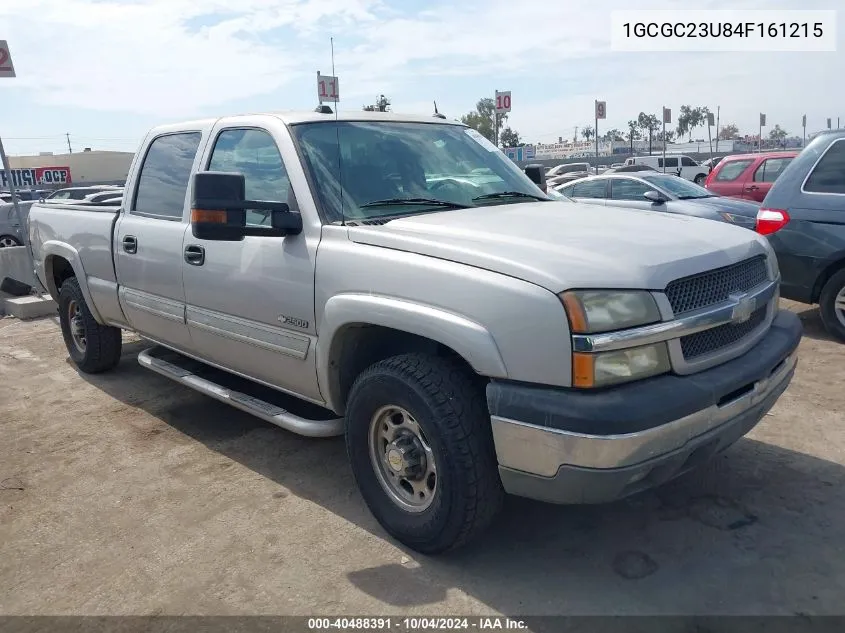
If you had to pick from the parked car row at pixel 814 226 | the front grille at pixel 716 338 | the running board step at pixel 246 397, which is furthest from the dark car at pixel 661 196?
the front grille at pixel 716 338

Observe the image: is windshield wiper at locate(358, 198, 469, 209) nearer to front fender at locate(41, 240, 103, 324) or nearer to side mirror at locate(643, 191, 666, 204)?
front fender at locate(41, 240, 103, 324)

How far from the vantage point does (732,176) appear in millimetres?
13922

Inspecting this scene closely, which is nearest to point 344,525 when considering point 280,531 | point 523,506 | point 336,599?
point 280,531

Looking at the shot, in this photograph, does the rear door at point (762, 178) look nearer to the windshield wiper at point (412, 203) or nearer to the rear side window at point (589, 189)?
the rear side window at point (589, 189)

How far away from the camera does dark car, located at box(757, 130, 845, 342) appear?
19.4 ft

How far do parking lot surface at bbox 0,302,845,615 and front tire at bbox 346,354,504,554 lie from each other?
208 millimetres

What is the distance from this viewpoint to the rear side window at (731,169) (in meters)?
13.8

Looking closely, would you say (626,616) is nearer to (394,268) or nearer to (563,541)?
(563,541)

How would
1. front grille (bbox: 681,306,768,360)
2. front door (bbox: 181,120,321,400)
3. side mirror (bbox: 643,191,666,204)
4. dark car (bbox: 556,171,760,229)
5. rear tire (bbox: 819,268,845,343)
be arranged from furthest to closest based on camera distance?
side mirror (bbox: 643,191,666,204), dark car (bbox: 556,171,760,229), rear tire (bbox: 819,268,845,343), front door (bbox: 181,120,321,400), front grille (bbox: 681,306,768,360)

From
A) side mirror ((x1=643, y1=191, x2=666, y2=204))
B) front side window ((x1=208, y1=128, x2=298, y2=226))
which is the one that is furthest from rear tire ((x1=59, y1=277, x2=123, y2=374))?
side mirror ((x1=643, y1=191, x2=666, y2=204))

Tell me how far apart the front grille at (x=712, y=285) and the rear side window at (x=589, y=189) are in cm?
872

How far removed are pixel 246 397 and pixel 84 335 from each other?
2704mm

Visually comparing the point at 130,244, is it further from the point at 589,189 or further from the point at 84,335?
the point at 589,189

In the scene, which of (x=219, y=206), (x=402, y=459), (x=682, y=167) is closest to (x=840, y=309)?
(x=402, y=459)
